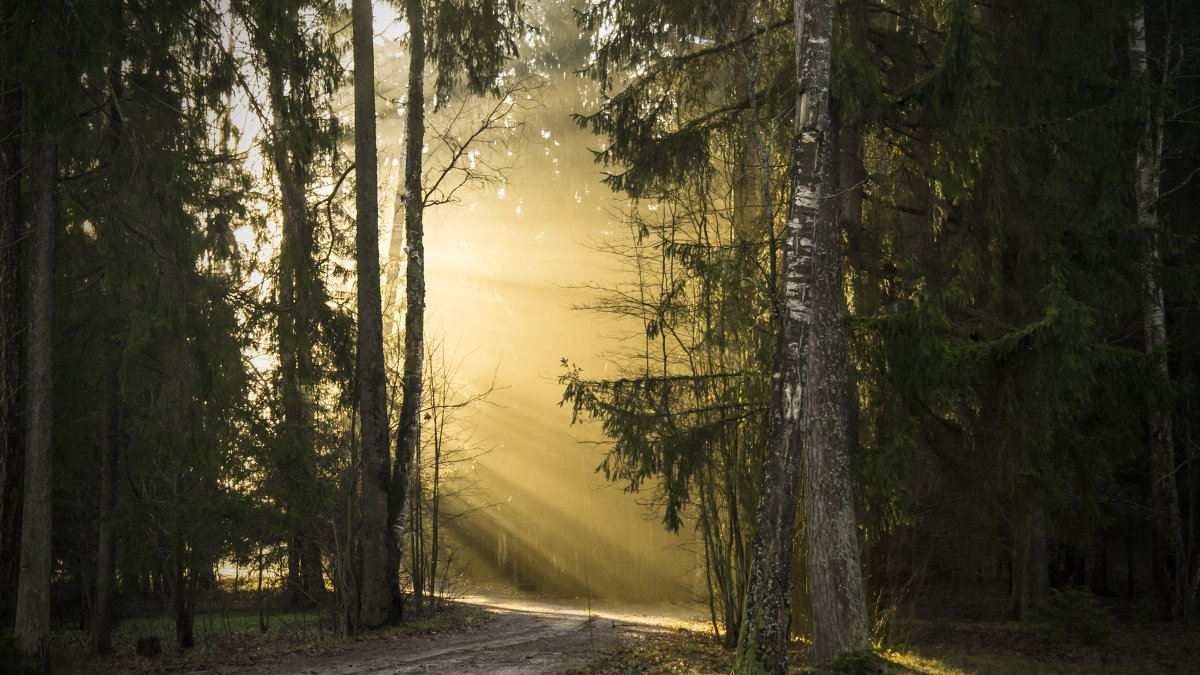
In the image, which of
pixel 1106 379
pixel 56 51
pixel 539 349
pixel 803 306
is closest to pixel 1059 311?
pixel 1106 379

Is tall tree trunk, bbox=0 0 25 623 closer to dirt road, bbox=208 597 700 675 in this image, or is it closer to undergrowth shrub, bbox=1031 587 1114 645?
dirt road, bbox=208 597 700 675

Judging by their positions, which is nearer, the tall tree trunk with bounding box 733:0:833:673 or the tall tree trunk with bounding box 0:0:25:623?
the tall tree trunk with bounding box 733:0:833:673

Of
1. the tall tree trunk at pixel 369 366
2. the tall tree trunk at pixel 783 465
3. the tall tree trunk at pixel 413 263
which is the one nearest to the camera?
the tall tree trunk at pixel 783 465

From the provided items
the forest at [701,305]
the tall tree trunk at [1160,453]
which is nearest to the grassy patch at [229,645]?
the forest at [701,305]

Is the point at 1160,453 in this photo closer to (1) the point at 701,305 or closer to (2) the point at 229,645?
(1) the point at 701,305

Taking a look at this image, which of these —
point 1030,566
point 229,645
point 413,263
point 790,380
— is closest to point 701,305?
point 790,380

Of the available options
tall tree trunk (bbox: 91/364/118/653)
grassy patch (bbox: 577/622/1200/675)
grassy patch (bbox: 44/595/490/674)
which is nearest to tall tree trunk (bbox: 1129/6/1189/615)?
grassy patch (bbox: 577/622/1200/675)

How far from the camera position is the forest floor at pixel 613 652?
9148 mm

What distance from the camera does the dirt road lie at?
9094mm

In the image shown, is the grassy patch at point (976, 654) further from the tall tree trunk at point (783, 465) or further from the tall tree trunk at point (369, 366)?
the tall tree trunk at point (369, 366)

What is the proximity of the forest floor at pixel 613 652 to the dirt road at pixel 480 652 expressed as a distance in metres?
0.02

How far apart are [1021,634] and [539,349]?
2049cm

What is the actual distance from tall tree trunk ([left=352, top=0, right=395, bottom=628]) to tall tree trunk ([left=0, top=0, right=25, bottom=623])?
192 inches

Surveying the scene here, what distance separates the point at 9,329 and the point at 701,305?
768 cm
